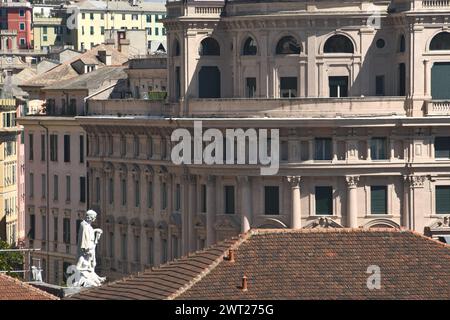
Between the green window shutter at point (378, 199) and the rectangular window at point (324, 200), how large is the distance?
1.95 meters

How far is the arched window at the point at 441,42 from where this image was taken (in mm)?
142750

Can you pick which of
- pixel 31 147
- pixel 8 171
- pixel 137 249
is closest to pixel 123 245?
pixel 137 249

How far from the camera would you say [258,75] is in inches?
A: 5817

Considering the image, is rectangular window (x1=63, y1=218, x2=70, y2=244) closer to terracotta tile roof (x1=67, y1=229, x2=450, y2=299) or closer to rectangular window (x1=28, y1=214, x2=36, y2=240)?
rectangular window (x1=28, y1=214, x2=36, y2=240)

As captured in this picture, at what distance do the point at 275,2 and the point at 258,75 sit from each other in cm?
417

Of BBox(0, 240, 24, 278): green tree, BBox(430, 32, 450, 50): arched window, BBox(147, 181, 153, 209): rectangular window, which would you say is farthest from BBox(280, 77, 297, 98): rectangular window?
BBox(0, 240, 24, 278): green tree

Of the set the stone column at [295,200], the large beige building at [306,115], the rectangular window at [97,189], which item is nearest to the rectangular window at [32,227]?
the rectangular window at [97,189]

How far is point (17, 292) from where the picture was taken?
8581 centimetres

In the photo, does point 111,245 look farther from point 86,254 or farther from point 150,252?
point 86,254

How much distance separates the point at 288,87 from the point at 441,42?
8434 millimetres

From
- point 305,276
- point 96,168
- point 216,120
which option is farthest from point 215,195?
point 305,276

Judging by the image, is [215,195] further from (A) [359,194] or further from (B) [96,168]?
(B) [96,168]
